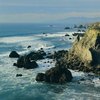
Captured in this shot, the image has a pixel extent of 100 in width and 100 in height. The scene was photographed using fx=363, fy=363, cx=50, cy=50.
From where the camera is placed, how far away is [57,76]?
71562 millimetres

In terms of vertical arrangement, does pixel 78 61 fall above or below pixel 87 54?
below

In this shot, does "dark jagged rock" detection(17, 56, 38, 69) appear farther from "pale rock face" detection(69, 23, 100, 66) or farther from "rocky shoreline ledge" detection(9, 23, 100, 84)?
"pale rock face" detection(69, 23, 100, 66)

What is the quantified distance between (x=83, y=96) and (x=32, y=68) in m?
26.4

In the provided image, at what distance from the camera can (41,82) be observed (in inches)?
2817

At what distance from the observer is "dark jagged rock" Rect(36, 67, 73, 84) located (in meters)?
71.2

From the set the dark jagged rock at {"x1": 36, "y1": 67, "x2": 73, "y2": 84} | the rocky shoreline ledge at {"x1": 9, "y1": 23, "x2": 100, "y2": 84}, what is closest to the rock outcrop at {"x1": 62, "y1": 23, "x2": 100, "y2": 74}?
the rocky shoreline ledge at {"x1": 9, "y1": 23, "x2": 100, "y2": 84}

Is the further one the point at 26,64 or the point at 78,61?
the point at 26,64

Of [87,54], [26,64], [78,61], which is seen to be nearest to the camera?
[87,54]

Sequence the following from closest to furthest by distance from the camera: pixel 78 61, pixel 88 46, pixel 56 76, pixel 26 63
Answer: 1. pixel 56 76
2. pixel 78 61
3. pixel 88 46
4. pixel 26 63

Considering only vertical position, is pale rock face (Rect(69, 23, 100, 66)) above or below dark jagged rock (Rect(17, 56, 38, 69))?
Answer: above

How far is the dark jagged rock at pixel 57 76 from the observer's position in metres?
71.2

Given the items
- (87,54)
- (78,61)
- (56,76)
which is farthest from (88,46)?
(56,76)

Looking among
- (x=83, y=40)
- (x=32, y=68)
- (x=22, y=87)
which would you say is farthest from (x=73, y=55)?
(x=22, y=87)

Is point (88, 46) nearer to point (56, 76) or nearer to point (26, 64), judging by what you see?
point (26, 64)
